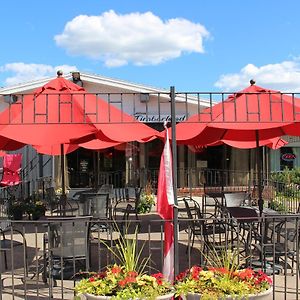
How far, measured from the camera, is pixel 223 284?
14.5 ft

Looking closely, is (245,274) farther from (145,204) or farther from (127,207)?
(145,204)

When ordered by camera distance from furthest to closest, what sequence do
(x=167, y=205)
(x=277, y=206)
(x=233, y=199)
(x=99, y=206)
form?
(x=277, y=206)
(x=233, y=199)
(x=99, y=206)
(x=167, y=205)

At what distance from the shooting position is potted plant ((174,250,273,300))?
4.35 metres

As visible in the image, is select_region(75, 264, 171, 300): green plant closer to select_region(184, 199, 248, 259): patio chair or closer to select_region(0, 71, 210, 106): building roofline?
select_region(184, 199, 248, 259): patio chair

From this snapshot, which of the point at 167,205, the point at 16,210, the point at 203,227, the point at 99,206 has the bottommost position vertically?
the point at 16,210

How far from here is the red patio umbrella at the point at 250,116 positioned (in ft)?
20.7

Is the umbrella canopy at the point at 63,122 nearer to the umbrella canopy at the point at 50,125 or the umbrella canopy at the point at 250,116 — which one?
the umbrella canopy at the point at 50,125

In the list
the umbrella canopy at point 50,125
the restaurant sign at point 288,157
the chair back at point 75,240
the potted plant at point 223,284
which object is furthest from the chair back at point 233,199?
the restaurant sign at point 288,157

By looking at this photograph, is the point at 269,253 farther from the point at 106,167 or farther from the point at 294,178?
the point at 294,178

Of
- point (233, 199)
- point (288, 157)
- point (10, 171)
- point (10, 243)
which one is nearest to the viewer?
point (10, 243)

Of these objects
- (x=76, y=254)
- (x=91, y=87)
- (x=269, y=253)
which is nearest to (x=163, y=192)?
(x=76, y=254)

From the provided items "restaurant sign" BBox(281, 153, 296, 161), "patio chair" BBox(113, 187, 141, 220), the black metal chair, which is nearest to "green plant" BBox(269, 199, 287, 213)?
"patio chair" BBox(113, 187, 141, 220)

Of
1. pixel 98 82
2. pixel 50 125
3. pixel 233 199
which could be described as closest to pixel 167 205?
pixel 50 125

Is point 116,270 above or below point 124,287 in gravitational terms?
above
